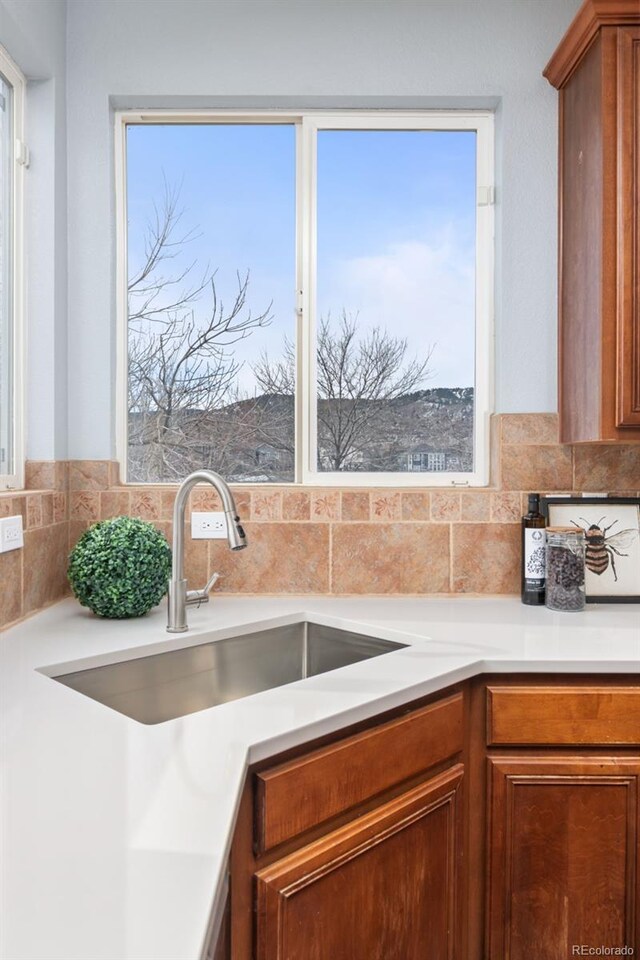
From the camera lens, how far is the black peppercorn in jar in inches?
64.5

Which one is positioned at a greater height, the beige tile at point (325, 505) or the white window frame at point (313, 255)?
the white window frame at point (313, 255)

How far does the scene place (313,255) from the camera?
1.92 metres

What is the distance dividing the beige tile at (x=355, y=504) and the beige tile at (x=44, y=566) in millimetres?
778

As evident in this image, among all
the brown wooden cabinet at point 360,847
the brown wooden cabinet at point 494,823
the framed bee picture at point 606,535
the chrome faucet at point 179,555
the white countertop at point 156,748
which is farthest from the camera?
the framed bee picture at point 606,535

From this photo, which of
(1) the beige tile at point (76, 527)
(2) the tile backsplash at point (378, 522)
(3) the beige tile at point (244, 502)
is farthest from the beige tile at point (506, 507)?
(1) the beige tile at point (76, 527)

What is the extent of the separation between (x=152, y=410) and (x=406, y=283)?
2.81 ft

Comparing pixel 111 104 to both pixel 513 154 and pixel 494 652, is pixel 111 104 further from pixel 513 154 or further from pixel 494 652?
pixel 494 652

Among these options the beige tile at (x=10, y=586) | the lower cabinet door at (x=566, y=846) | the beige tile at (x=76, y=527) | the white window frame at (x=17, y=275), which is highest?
the white window frame at (x=17, y=275)

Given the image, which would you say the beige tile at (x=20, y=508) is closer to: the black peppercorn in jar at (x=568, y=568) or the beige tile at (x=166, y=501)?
the beige tile at (x=166, y=501)

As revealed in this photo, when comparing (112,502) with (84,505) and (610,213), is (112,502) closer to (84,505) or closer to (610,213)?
(84,505)

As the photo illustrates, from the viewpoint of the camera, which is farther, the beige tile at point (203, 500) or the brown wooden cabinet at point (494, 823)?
the beige tile at point (203, 500)

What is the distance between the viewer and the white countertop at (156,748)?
524 mm

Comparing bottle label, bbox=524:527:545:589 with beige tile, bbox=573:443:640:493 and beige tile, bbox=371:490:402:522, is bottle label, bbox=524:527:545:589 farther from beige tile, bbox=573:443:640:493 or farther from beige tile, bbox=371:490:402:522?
beige tile, bbox=371:490:402:522

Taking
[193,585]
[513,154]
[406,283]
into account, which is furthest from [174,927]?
[513,154]
